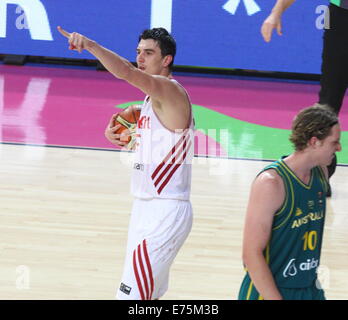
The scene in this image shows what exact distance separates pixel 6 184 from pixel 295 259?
4882 mm

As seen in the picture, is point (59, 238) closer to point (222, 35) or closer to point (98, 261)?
point (98, 261)

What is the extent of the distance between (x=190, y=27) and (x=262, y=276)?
32.3 ft

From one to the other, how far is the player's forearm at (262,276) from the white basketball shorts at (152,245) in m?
Result: 1.18

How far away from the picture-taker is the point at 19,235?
6750 millimetres

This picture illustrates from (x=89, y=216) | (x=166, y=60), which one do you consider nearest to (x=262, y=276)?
(x=166, y=60)

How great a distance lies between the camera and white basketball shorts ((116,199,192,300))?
4.63m

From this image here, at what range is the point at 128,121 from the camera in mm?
5062

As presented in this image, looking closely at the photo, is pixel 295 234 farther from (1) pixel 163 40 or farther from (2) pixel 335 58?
(2) pixel 335 58

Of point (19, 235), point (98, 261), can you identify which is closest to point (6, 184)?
point (19, 235)

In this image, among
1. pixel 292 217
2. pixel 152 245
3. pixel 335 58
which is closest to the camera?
pixel 292 217

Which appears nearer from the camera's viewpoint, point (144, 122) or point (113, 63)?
point (113, 63)

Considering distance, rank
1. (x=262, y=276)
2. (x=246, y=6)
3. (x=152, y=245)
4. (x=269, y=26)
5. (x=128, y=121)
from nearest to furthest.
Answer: (x=262, y=276), (x=152, y=245), (x=128, y=121), (x=269, y=26), (x=246, y=6)

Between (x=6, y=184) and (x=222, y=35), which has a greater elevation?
(x=222, y=35)

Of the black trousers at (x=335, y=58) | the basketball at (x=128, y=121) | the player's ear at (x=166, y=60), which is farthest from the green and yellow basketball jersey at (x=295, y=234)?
the black trousers at (x=335, y=58)
